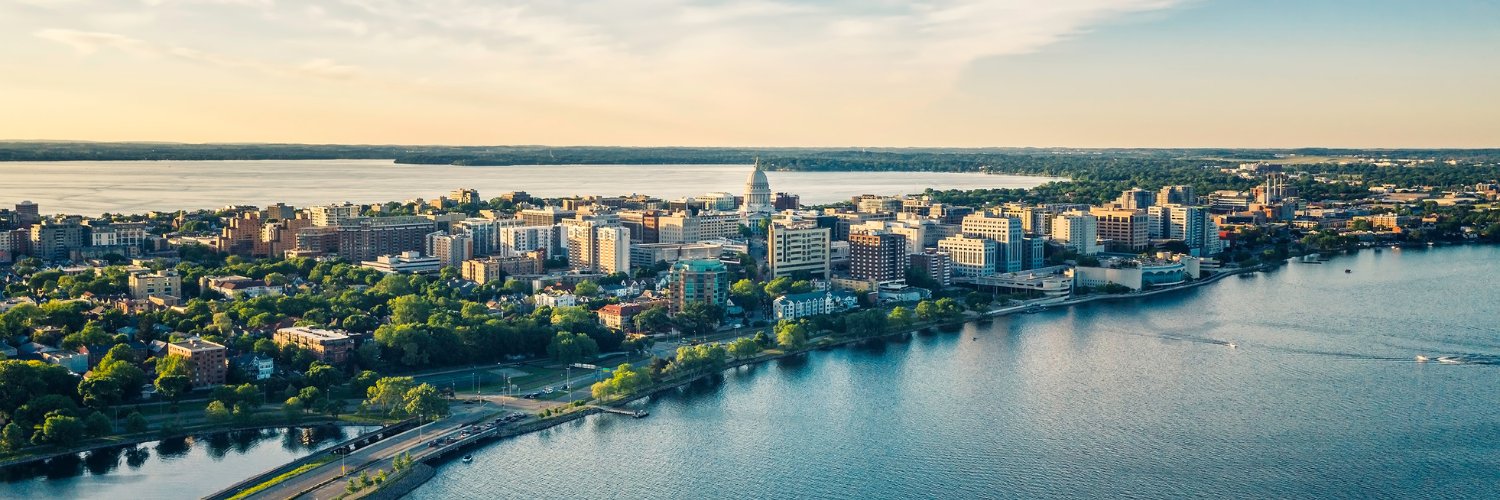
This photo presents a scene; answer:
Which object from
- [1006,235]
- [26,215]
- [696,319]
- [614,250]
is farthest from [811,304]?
[26,215]

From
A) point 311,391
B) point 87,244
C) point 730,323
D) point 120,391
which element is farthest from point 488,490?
point 87,244

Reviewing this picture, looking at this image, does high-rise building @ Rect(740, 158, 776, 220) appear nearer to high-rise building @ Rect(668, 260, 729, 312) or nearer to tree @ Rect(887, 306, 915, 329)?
high-rise building @ Rect(668, 260, 729, 312)

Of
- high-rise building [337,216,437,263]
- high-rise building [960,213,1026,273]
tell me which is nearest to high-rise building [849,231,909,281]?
high-rise building [960,213,1026,273]

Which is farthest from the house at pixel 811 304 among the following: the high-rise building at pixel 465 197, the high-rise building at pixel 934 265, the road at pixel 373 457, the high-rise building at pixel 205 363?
the high-rise building at pixel 465 197

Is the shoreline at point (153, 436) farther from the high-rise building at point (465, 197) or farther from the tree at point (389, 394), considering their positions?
the high-rise building at point (465, 197)

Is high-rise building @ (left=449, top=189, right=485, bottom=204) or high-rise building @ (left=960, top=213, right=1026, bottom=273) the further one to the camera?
high-rise building @ (left=449, top=189, right=485, bottom=204)

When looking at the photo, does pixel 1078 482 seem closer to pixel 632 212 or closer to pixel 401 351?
pixel 401 351

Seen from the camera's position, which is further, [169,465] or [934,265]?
[934,265]

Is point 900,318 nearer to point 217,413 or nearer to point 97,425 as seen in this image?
point 217,413
